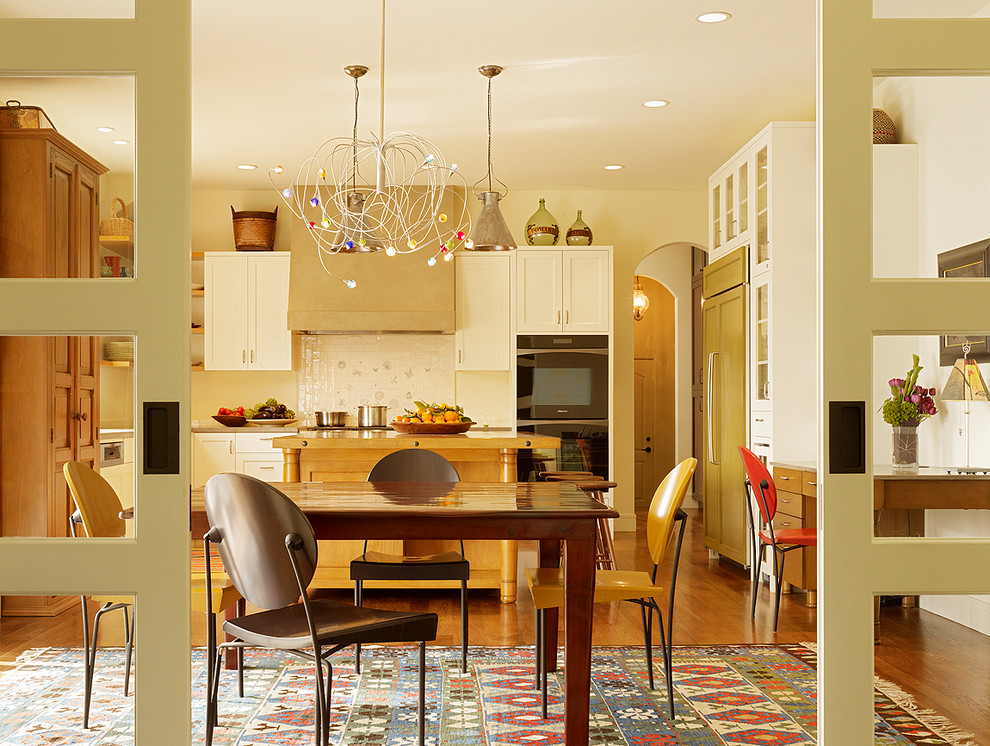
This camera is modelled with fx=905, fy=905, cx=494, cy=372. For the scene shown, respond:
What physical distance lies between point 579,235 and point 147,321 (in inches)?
247

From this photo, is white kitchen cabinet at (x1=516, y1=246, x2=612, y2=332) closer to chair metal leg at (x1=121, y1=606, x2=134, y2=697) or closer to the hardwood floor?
the hardwood floor

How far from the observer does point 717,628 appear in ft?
14.6

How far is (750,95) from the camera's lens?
540cm

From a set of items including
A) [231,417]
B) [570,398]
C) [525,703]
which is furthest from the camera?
[570,398]

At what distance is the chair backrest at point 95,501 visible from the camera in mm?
1506

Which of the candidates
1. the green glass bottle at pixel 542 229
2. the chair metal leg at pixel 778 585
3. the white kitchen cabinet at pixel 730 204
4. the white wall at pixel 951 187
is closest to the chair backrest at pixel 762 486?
the chair metal leg at pixel 778 585

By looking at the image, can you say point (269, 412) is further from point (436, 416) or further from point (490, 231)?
point (490, 231)

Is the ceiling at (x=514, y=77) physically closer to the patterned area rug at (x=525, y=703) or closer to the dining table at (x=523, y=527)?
the dining table at (x=523, y=527)

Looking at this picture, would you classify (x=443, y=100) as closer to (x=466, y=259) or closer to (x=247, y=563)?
(x=466, y=259)

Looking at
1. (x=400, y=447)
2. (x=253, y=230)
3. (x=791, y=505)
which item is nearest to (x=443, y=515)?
(x=400, y=447)

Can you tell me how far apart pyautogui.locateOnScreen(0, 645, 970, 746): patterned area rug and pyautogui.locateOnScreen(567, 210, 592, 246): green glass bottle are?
417 cm

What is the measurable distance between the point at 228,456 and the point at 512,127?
334 cm

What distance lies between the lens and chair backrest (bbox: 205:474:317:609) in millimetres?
2494

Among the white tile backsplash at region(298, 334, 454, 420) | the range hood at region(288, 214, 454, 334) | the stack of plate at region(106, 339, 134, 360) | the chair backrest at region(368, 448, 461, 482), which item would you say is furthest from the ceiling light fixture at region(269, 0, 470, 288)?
the stack of plate at region(106, 339, 134, 360)
